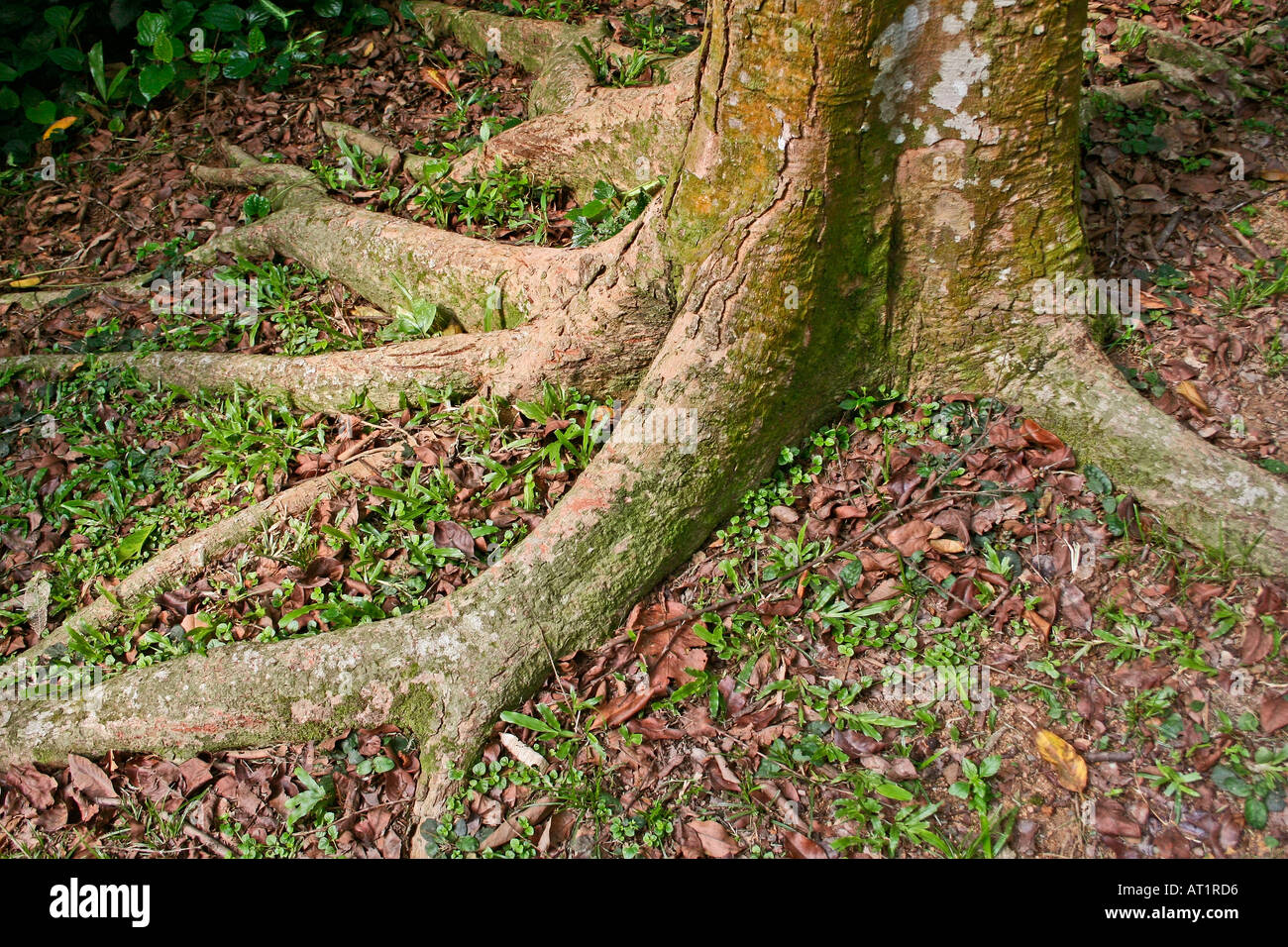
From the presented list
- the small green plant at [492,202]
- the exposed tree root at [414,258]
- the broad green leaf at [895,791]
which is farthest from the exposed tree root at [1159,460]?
the small green plant at [492,202]

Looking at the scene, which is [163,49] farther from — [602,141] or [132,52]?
[602,141]

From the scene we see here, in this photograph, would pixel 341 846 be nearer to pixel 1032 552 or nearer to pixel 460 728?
pixel 460 728

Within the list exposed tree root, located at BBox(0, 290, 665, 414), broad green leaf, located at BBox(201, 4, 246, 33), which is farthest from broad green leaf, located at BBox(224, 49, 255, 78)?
exposed tree root, located at BBox(0, 290, 665, 414)

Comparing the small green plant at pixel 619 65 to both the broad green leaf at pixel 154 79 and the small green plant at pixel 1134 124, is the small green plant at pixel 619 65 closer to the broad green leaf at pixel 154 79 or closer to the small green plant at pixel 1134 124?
the small green plant at pixel 1134 124

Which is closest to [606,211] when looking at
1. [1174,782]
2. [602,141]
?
[602,141]

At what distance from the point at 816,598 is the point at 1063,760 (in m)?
0.89

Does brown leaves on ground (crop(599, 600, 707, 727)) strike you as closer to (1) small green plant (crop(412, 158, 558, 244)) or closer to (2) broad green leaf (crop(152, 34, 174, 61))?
(1) small green plant (crop(412, 158, 558, 244))

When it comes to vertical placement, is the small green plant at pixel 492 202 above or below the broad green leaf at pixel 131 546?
above

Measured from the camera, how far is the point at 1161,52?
4.30 m

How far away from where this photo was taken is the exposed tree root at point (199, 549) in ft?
10.9

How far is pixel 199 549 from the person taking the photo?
11.2ft

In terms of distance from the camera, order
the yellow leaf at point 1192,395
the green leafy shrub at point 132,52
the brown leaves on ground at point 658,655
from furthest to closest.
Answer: the green leafy shrub at point 132,52 < the yellow leaf at point 1192,395 < the brown leaves on ground at point 658,655

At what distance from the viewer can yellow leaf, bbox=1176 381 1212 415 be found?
309 centimetres

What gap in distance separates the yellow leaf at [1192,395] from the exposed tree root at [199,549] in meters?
3.07
